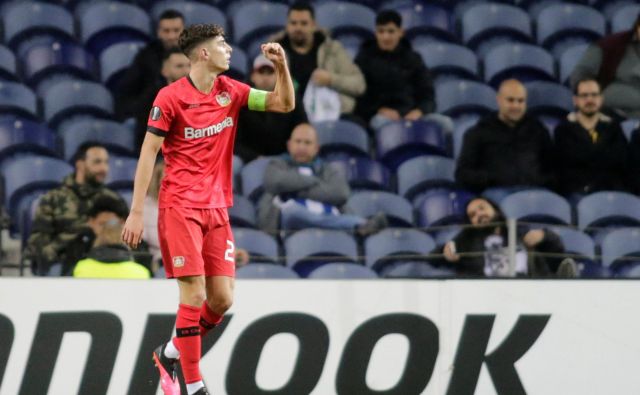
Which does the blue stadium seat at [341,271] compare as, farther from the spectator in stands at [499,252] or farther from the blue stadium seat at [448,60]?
the blue stadium seat at [448,60]

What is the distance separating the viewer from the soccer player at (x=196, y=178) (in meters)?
5.84

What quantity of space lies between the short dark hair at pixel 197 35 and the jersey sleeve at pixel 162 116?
0.83 feet

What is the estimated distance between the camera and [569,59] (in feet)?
36.4

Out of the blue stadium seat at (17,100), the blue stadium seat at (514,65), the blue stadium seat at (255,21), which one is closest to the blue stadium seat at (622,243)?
the blue stadium seat at (514,65)

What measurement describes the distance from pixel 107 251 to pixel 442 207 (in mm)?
2941

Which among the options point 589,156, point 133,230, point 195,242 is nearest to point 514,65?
point 589,156

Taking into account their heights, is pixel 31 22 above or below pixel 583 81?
above

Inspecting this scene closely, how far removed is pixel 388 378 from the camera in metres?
6.57

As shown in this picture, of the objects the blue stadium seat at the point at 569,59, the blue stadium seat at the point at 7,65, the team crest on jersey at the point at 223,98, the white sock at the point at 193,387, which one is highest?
the blue stadium seat at the point at 569,59

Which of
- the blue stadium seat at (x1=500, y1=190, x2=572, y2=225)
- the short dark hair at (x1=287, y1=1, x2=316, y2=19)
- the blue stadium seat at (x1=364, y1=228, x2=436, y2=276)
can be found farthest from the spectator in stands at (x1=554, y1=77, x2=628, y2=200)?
the short dark hair at (x1=287, y1=1, x2=316, y2=19)

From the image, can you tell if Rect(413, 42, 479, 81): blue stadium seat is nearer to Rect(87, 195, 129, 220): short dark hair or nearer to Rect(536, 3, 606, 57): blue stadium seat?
Rect(536, 3, 606, 57): blue stadium seat

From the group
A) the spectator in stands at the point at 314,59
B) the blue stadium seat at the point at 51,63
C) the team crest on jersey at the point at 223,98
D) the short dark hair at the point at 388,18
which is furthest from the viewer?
the short dark hair at the point at 388,18

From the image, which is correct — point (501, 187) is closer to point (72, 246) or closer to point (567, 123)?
point (567, 123)

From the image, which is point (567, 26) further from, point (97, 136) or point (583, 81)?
point (97, 136)
